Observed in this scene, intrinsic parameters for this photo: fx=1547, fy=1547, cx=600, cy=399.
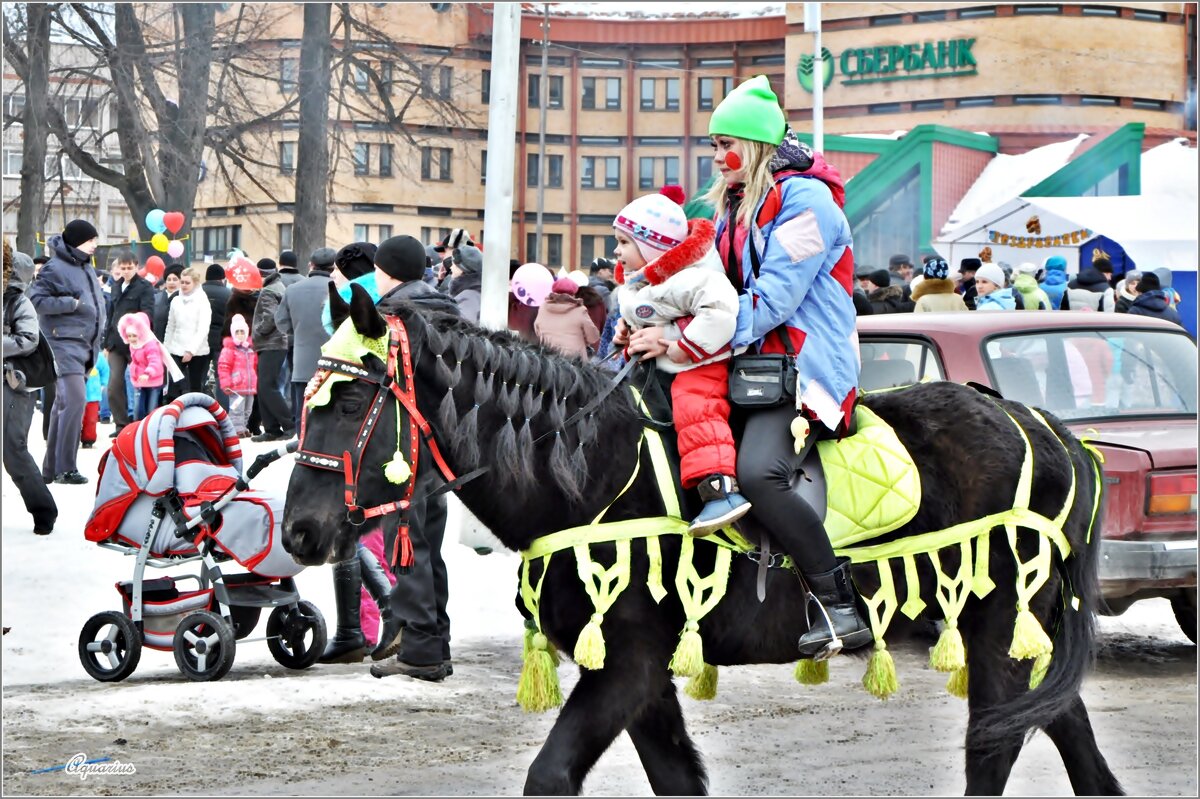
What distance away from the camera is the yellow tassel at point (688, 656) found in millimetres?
4441

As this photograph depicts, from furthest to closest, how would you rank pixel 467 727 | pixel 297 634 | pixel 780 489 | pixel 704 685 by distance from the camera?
1. pixel 297 634
2. pixel 467 727
3. pixel 704 685
4. pixel 780 489

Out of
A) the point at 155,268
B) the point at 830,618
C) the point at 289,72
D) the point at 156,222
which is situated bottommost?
the point at 830,618

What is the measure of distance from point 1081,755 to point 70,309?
1028 cm

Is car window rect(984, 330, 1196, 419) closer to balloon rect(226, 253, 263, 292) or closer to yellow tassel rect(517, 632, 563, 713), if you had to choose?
yellow tassel rect(517, 632, 563, 713)

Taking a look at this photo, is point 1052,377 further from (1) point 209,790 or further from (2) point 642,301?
(1) point 209,790

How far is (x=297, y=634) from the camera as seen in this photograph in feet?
26.9

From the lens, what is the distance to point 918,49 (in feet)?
151

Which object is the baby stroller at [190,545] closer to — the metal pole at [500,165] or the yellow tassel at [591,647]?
the metal pole at [500,165]

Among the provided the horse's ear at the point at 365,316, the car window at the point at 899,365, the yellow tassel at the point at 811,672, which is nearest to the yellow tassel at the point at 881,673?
the yellow tassel at the point at 811,672

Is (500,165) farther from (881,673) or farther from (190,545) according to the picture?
(881,673)

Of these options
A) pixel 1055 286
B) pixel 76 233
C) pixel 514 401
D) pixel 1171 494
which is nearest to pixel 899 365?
pixel 1171 494

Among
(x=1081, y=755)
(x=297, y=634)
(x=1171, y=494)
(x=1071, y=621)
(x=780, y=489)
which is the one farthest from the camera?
(x=297, y=634)

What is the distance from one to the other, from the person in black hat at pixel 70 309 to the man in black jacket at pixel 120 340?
3465mm

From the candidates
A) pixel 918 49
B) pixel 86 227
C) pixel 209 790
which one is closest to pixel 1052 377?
pixel 209 790
